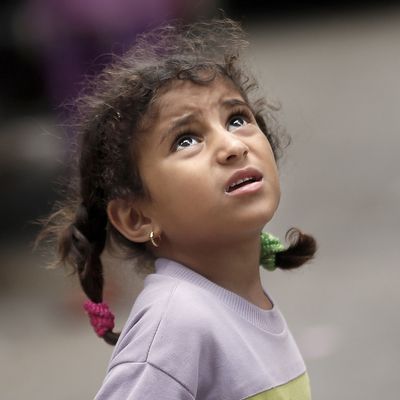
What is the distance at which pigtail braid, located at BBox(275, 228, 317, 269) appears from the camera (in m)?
2.33

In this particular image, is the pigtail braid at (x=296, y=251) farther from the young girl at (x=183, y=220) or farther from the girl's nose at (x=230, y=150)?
the girl's nose at (x=230, y=150)

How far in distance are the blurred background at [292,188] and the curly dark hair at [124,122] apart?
387 millimetres

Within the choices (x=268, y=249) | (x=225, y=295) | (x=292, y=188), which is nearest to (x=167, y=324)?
(x=225, y=295)

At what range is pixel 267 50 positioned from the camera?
29.0 ft

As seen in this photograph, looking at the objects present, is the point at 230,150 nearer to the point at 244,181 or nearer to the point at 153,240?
the point at 244,181

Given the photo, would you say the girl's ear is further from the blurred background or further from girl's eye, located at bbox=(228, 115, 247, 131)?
the blurred background

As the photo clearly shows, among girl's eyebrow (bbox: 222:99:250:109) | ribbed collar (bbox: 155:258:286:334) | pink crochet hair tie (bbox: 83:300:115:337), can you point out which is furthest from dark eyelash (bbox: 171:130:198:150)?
pink crochet hair tie (bbox: 83:300:115:337)

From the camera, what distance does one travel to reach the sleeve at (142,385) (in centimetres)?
167

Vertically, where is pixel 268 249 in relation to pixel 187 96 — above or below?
below

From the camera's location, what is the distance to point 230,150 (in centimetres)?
184

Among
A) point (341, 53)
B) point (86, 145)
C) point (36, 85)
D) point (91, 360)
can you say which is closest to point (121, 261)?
point (86, 145)

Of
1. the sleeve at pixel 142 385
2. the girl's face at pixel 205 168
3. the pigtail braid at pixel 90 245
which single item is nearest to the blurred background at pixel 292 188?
the pigtail braid at pixel 90 245

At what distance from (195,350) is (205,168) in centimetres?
35

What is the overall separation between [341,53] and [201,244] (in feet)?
22.1
